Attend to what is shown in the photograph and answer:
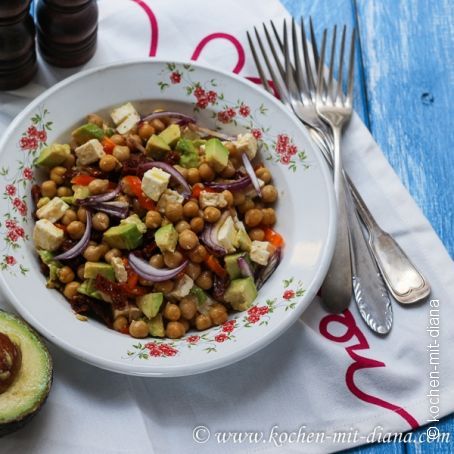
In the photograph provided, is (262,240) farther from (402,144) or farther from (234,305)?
(402,144)

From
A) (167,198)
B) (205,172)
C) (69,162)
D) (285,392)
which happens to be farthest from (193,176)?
(285,392)

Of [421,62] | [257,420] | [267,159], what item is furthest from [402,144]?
[257,420]

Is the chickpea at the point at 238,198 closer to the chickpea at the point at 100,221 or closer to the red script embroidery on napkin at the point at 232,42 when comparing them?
the chickpea at the point at 100,221

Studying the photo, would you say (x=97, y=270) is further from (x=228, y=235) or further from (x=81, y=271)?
(x=228, y=235)

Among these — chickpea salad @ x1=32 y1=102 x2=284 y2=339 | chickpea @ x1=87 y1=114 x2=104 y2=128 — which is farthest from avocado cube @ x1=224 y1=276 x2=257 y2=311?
chickpea @ x1=87 y1=114 x2=104 y2=128

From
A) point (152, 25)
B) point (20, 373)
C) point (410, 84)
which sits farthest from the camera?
point (410, 84)

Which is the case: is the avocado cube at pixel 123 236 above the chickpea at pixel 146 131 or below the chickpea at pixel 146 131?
below

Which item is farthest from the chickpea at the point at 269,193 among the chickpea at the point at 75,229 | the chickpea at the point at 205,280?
the chickpea at the point at 75,229
